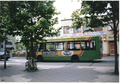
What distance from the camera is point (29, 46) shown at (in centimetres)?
1010

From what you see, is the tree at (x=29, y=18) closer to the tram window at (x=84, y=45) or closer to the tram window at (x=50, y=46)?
the tram window at (x=84, y=45)

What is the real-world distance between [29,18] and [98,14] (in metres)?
4.97

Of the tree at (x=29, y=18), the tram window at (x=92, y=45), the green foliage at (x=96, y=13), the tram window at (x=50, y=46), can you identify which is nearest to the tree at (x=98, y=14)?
the green foliage at (x=96, y=13)

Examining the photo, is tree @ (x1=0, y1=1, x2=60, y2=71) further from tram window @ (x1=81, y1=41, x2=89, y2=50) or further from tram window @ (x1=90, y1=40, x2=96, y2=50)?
tram window @ (x1=90, y1=40, x2=96, y2=50)

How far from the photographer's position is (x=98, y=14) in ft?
26.3

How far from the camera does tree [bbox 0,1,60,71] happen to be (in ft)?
30.2

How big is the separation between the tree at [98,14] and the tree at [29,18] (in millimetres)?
2084

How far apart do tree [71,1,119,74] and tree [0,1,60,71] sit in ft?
6.84

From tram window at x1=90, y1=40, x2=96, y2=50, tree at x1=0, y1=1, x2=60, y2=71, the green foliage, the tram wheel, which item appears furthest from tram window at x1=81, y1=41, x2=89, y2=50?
the green foliage

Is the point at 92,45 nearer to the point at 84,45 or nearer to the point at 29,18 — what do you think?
the point at 84,45

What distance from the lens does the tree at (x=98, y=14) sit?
751 cm

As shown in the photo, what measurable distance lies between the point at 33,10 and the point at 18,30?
6.33 feet

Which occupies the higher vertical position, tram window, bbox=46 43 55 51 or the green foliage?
the green foliage

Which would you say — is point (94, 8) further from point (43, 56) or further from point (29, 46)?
point (43, 56)
